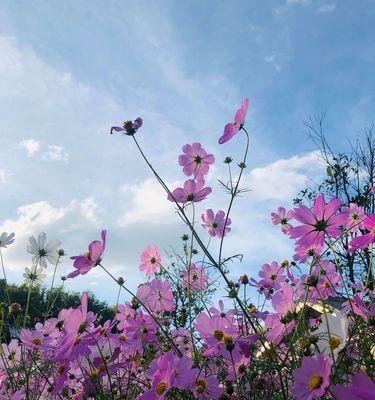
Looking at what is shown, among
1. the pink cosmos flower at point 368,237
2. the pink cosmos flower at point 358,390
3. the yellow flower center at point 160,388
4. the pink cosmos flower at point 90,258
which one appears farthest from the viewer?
the pink cosmos flower at point 90,258

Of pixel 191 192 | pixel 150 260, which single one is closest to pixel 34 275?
pixel 150 260

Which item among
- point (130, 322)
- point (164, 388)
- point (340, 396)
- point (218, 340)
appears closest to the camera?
point (340, 396)

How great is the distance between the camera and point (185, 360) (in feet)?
3.17

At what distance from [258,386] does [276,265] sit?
928 millimetres

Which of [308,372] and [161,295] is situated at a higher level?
[161,295]

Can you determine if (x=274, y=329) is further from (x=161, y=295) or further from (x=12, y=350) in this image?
(x=12, y=350)

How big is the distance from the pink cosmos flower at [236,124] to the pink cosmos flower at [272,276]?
35.8 inches

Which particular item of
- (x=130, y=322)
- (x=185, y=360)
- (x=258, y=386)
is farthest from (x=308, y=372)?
(x=130, y=322)

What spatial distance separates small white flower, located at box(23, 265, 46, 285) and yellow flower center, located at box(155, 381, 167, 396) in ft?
5.10

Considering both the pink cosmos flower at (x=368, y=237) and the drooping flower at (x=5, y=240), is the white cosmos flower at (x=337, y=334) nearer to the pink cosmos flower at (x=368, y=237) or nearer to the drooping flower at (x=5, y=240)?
the pink cosmos flower at (x=368, y=237)

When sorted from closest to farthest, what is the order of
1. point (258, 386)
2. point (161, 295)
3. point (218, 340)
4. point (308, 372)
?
point (308, 372) → point (218, 340) → point (258, 386) → point (161, 295)

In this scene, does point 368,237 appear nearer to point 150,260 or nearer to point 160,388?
point 160,388

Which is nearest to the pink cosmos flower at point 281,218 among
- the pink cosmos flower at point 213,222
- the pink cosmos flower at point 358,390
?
the pink cosmos flower at point 213,222

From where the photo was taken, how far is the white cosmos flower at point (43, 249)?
2270 mm
